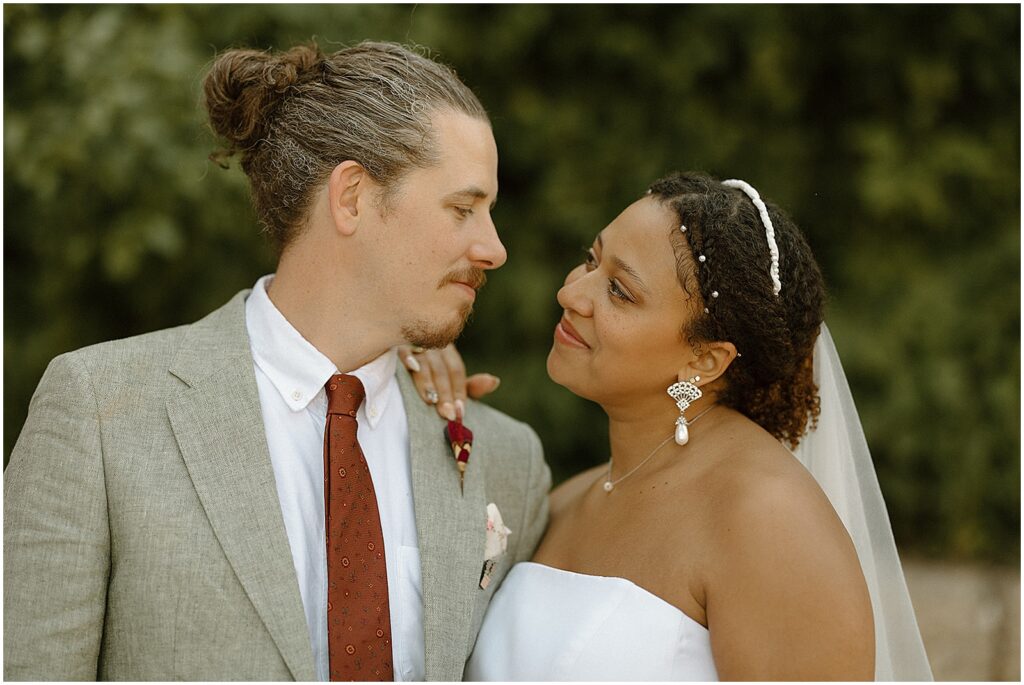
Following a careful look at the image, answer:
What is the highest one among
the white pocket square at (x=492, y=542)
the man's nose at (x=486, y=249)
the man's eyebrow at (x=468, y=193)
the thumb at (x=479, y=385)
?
the man's eyebrow at (x=468, y=193)

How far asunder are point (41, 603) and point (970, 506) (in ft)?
15.2

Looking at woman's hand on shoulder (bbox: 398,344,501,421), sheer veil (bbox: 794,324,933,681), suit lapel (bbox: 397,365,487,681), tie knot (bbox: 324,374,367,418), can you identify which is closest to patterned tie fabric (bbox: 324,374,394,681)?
tie knot (bbox: 324,374,367,418)

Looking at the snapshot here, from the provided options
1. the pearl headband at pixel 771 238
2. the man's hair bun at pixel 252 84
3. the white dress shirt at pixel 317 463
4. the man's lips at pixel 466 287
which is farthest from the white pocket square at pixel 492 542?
the man's hair bun at pixel 252 84

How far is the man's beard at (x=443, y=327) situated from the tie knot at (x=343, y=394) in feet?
0.64

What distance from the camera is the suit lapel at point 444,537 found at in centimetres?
242

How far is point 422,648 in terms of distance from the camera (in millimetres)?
2443

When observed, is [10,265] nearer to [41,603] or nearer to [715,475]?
[41,603]

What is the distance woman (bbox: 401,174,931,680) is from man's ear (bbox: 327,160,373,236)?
0.49 metres

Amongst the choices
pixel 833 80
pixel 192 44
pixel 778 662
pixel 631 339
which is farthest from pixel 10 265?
pixel 833 80

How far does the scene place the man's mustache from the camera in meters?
2.65

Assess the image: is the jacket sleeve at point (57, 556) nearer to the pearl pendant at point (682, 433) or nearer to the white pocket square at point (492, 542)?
the white pocket square at point (492, 542)

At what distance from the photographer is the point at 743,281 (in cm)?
258

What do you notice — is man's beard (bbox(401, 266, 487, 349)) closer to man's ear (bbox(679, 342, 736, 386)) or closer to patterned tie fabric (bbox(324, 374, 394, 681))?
patterned tie fabric (bbox(324, 374, 394, 681))

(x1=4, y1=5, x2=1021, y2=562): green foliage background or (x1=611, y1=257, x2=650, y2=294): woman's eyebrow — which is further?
(x1=4, y1=5, x2=1021, y2=562): green foliage background
